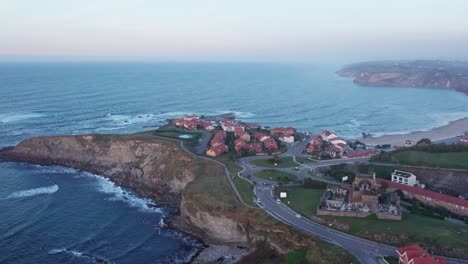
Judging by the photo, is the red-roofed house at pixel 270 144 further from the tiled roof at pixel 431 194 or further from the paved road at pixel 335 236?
the paved road at pixel 335 236

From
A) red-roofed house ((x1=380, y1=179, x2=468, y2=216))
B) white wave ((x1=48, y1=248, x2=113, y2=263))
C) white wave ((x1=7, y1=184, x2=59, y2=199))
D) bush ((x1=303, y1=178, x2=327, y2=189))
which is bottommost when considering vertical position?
white wave ((x1=48, y1=248, x2=113, y2=263))

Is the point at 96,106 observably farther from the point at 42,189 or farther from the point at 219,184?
the point at 219,184

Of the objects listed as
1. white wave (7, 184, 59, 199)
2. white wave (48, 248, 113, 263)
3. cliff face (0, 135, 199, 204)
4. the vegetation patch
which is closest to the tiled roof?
the vegetation patch

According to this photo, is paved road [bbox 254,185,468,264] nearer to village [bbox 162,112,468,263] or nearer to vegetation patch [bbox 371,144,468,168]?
village [bbox 162,112,468,263]

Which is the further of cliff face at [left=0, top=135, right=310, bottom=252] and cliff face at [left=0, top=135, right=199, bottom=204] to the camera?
cliff face at [left=0, top=135, right=199, bottom=204]

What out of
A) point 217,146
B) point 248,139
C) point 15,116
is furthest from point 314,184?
point 15,116

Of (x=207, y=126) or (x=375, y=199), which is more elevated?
(x=375, y=199)

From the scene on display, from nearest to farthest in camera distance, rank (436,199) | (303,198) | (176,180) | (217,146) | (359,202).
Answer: (359,202) → (303,198) → (436,199) → (176,180) → (217,146)

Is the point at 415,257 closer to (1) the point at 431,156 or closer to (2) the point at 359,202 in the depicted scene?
(2) the point at 359,202
